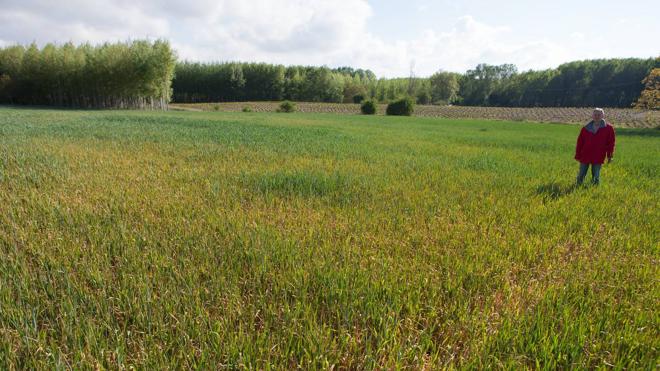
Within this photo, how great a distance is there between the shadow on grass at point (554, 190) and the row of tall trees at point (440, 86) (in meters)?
91.1

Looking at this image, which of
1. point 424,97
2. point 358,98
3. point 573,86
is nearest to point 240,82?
point 358,98

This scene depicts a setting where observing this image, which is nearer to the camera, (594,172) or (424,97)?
(594,172)

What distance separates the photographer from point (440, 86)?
112m

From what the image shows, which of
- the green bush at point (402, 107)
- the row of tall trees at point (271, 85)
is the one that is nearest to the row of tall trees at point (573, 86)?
the row of tall trees at point (271, 85)

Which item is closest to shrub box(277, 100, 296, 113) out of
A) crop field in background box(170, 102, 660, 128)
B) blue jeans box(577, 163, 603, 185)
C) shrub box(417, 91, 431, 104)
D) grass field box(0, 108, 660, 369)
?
crop field in background box(170, 102, 660, 128)

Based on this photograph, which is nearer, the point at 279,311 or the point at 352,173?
the point at 279,311

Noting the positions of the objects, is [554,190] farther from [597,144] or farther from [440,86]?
[440,86]

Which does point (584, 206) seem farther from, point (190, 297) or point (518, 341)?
point (190, 297)

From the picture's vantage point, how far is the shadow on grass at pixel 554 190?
6097 mm

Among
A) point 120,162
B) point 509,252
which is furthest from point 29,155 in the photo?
point 509,252

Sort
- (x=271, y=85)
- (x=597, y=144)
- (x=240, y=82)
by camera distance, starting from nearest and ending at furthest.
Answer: (x=597, y=144), (x=240, y=82), (x=271, y=85)

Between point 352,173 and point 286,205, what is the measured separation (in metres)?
A: 2.54

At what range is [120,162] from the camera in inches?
300

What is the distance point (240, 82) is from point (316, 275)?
10612 cm
